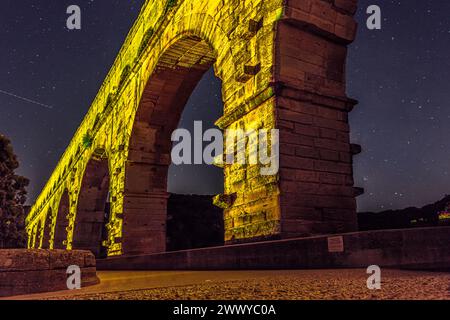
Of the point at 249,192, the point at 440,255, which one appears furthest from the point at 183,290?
the point at 249,192

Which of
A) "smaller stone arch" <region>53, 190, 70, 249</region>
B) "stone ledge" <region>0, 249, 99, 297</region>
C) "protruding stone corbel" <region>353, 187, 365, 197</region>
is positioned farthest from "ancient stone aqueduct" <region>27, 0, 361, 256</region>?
"smaller stone arch" <region>53, 190, 70, 249</region>

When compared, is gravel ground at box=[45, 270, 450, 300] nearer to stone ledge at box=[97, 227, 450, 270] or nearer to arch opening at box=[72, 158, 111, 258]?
stone ledge at box=[97, 227, 450, 270]

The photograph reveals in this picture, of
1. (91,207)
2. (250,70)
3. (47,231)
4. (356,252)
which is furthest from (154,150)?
(47,231)

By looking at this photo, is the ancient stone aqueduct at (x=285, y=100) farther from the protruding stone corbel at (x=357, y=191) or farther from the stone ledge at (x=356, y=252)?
the stone ledge at (x=356, y=252)

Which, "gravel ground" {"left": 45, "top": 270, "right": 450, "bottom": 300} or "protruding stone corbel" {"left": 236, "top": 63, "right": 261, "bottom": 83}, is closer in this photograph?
"gravel ground" {"left": 45, "top": 270, "right": 450, "bottom": 300}

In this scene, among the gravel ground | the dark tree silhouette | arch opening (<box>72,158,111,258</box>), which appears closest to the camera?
the gravel ground

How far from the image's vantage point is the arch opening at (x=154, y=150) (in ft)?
31.9

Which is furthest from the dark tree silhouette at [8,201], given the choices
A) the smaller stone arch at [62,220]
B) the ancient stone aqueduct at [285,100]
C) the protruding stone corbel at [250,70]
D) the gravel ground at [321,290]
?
the gravel ground at [321,290]

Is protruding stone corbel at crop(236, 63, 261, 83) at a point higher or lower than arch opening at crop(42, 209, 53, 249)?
higher

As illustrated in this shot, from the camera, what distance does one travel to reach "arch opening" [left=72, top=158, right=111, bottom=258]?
15781 millimetres

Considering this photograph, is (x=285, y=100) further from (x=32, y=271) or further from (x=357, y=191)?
(x=32, y=271)

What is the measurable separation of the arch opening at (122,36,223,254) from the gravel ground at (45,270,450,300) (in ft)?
24.2

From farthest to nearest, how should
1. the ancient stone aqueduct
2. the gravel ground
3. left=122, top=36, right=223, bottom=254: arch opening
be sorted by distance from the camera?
left=122, top=36, right=223, bottom=254: arch opening
the ancient stone aqueduct
the gravel ground

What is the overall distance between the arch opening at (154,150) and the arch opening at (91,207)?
18.2 ft
